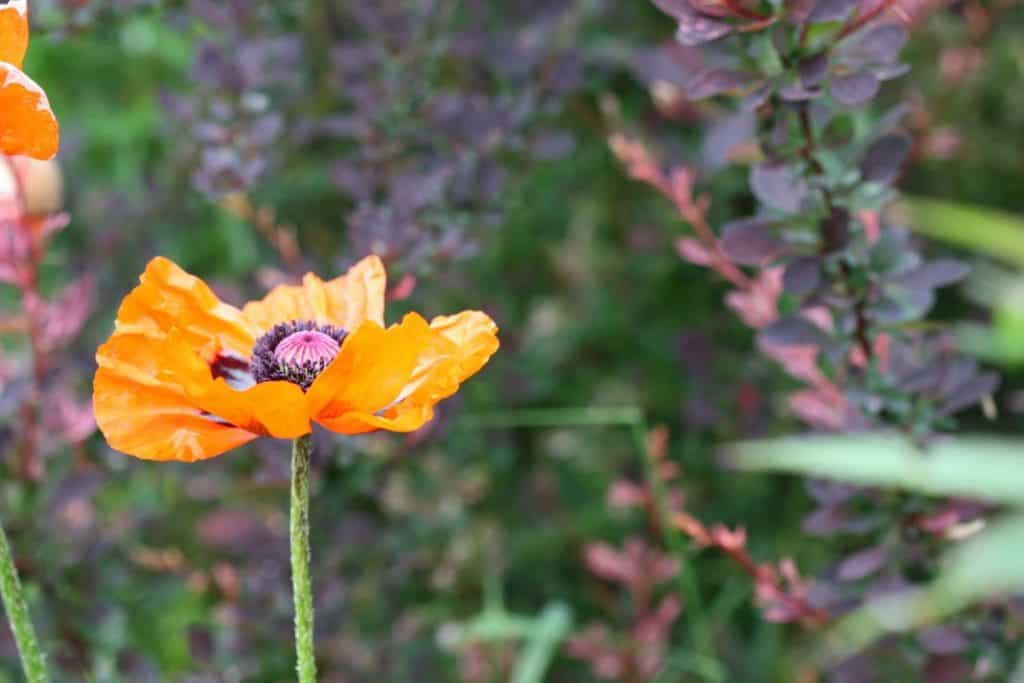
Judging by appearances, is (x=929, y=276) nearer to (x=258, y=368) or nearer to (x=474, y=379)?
(x=258, y=368)

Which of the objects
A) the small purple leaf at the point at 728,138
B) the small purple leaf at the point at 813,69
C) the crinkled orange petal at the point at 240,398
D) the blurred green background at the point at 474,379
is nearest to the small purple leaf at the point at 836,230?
the small purple leaf at the point at 813,69

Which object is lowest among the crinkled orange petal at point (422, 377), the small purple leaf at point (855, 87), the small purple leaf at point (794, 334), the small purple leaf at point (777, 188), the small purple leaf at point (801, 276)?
the small purple leaf at point (794, 334)

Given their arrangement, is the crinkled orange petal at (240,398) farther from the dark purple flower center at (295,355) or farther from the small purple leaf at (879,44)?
the small purple leaf at (879,44)

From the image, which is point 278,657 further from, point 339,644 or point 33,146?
point 33,146

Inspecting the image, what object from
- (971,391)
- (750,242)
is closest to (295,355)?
(750,242)

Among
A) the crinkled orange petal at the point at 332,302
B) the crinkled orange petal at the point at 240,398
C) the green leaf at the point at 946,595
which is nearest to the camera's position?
the green leaf at the point at 946,595

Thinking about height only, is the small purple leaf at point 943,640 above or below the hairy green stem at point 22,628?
below

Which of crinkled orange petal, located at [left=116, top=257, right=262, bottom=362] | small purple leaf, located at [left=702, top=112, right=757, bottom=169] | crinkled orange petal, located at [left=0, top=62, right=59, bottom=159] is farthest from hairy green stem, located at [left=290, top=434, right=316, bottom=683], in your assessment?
small purple leaf, located at [left=702, top=112, right=757, bottom=169]
